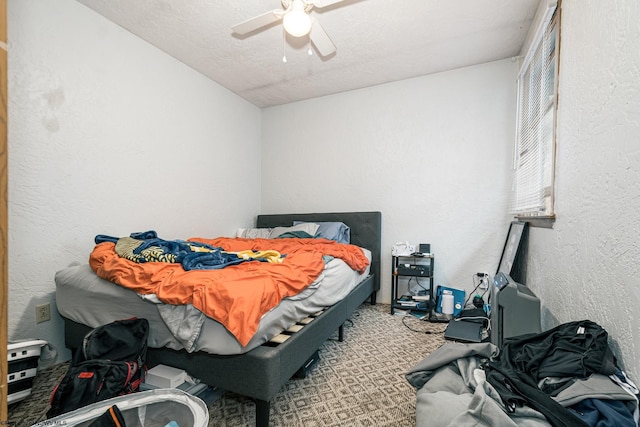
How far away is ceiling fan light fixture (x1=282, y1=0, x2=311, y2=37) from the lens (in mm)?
1646

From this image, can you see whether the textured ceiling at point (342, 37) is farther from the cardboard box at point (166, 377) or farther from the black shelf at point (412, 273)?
the cardboard box at point (166, 377)

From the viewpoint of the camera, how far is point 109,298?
1.60 metres

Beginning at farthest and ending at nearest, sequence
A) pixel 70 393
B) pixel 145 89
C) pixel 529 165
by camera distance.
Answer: pixel 145 89 → pixel 529 165 → pixel 70 393

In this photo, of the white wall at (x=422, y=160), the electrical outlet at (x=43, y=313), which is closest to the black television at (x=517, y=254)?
the white wall at (x=422, y=160)

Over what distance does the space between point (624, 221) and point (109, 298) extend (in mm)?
2395

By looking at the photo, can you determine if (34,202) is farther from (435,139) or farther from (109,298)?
(435,139)

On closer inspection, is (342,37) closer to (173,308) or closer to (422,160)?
(422,160)

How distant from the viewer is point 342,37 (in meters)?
2.46

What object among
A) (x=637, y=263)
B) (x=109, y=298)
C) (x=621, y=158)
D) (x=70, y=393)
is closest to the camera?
(x=637, y=263)

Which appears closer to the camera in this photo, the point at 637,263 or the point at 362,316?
the point at 637,263

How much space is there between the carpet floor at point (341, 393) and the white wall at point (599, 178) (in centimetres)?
94

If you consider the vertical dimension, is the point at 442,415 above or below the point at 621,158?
below

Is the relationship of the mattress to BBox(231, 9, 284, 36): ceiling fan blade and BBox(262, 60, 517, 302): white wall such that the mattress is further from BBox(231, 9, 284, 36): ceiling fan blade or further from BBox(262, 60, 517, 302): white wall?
BBox(231, 9, 284, 36): ceiling fan blade

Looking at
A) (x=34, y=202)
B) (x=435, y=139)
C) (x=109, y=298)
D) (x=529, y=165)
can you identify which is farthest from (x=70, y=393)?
(x=435, y=139)
